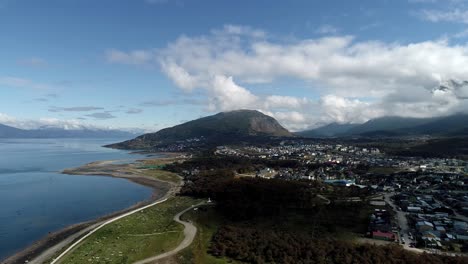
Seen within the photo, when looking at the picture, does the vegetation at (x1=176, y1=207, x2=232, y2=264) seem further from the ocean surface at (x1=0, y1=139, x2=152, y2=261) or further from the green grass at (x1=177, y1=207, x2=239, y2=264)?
the ocean surface at (x1=0, y1=139, x2=152, y2=261)

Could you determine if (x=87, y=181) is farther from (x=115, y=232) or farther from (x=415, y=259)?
(x=415, y=259)

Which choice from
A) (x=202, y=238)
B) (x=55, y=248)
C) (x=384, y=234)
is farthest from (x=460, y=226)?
(x=55, y=248)

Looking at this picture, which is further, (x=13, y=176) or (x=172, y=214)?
(x=13, y=176)

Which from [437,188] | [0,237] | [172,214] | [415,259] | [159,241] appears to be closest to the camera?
[415,259]

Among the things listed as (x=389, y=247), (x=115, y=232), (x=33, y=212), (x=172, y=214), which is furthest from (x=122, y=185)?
(x=389, y=247)

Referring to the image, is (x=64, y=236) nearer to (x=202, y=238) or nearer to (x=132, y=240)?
(x=132, y=240)

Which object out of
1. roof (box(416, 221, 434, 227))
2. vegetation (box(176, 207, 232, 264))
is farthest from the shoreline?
roof (box(416, 221, 434, 227))

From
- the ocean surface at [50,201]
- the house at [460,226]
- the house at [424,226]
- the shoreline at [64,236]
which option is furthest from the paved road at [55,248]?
the house at [460,226]
